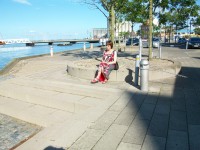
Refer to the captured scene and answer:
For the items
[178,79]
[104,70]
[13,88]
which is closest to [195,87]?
[178,79]

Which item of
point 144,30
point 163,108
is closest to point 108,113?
point 163,108

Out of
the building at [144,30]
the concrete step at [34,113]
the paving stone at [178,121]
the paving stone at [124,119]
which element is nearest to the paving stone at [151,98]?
the paving stone at [178,121]

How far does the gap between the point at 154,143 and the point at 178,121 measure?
3.74 ft

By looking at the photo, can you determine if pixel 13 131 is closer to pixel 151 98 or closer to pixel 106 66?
pixel 151 98

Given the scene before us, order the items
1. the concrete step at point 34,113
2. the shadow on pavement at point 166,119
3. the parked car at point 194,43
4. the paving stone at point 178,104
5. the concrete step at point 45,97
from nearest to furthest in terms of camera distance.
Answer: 1. the shadow on pavement at point 166,119
2. the paving stone at point 178,104
3. the concrete step at point 34,113
4. the concrete step at point 45,97
5. the parked car at point 194,43

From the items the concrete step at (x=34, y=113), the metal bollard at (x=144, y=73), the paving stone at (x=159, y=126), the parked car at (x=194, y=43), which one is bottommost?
the concrete step at (x=34, y=113)

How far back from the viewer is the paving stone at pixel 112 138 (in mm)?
3554

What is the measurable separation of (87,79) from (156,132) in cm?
523

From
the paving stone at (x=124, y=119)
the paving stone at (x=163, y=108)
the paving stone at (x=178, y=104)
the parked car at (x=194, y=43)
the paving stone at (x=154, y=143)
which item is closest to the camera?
the paving stone at (x=154, y=143)

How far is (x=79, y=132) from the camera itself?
13.3 ft

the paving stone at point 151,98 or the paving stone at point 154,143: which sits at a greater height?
the paving stone at point 151,98

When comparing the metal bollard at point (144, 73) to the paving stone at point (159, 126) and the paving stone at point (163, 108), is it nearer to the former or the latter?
the paving stone at point (163, 108)

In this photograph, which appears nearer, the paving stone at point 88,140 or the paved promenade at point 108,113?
the paving stone at point 88,140

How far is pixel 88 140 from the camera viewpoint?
3.76m
